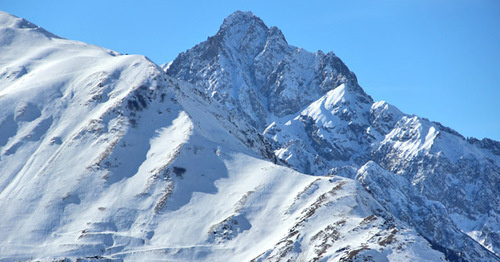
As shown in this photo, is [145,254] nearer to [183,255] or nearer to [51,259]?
[183,255]

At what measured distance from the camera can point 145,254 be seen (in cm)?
19262

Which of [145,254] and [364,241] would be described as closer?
[364,241]

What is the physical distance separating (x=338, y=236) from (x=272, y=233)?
813 inches

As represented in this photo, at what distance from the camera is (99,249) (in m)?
194

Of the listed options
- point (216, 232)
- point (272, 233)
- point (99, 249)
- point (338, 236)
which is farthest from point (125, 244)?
point (338, 236)

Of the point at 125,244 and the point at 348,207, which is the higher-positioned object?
the point at 348,207

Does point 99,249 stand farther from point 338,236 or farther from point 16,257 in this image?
point 338,236

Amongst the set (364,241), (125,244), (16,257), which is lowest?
(16,257)

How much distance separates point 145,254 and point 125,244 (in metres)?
6.78

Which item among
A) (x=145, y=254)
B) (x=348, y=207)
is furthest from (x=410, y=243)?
(x=145, y=254)

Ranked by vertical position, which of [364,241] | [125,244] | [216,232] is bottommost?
[125,244]

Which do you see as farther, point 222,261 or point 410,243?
point 222,261

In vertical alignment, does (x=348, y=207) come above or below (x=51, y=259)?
above

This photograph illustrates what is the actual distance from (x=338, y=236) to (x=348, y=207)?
18696 mm
